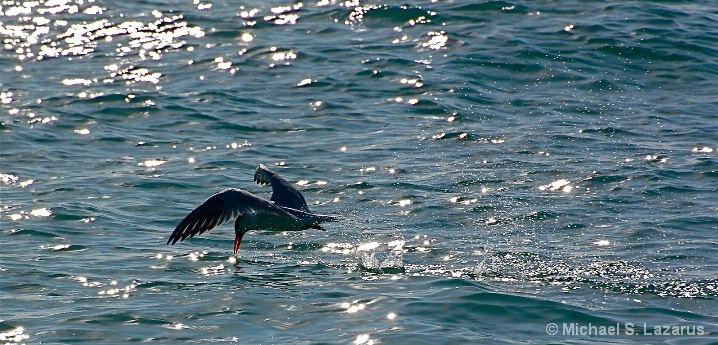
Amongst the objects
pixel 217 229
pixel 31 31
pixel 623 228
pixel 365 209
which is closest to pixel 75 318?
pixel 217 229

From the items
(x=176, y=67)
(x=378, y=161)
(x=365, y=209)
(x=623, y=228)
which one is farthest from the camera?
(x=176, y=67)

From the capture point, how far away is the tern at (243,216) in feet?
34.4

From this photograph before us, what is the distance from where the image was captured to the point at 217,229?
39.7ft

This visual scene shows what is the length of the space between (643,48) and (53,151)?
30.9ft

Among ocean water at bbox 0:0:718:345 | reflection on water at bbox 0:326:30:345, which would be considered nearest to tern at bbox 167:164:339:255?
ocean water at bbox 0:0:718:345

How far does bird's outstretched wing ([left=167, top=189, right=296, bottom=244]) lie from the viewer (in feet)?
→ 34.3

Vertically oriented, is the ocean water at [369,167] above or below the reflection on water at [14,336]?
below

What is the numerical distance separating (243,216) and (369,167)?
9.90 feet

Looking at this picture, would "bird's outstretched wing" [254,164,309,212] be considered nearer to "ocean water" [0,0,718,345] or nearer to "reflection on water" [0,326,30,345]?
"ocean water" [0,0,718,345]

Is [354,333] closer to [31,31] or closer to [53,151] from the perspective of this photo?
[53,151]

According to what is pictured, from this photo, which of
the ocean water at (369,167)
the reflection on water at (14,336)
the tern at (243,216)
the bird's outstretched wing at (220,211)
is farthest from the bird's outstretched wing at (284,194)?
the reflection on water at (14,336)

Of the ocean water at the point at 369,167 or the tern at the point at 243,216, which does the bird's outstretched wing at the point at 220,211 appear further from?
the ocean water at the point at 369,167

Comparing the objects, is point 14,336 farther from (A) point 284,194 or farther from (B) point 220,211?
(A) point 284,194

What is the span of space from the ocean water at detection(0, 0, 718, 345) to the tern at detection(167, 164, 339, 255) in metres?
0.31
